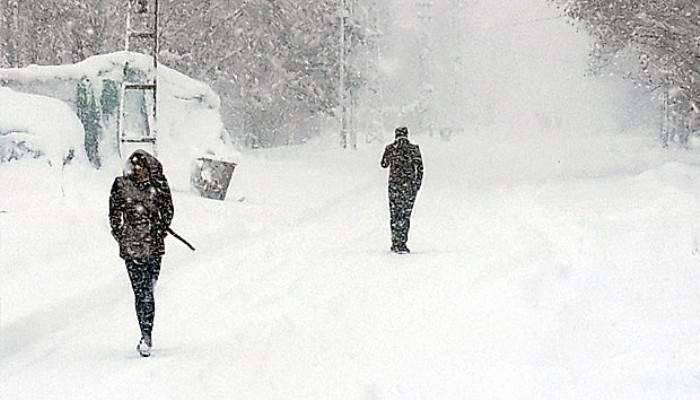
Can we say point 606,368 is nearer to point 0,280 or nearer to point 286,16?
point 0,280

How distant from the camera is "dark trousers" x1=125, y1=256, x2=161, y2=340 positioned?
7715 mm

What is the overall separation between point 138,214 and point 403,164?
5.92m

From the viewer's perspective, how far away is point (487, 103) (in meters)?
105

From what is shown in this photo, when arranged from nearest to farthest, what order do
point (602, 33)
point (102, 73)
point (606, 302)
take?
point (606, 302) < point (102, 73) < point (602, 33)

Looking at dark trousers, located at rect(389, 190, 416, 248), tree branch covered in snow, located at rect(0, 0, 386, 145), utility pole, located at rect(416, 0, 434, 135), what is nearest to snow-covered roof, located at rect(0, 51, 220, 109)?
tree branch covered in snow, located at rect(0, 0, 386, 145)

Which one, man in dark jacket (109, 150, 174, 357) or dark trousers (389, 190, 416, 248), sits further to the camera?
dark trousers (389, 190, 416, 248)

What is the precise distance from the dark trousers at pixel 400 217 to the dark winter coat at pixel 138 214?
5.65 metres

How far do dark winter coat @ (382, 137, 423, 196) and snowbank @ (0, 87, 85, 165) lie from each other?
20.4ft

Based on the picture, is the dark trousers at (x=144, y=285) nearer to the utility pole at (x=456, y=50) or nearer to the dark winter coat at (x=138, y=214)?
the dark winter coat at (x=138, y=214)

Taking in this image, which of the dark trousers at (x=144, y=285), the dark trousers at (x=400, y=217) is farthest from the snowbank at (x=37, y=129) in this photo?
the dark trousers at (x=144, y=285)

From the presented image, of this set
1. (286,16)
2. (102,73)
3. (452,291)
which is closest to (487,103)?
(286,16)

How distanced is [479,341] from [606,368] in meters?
1.27

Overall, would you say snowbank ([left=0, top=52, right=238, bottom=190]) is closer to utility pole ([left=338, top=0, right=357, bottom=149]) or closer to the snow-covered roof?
the snow-covered roof

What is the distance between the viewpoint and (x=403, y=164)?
1303cm
